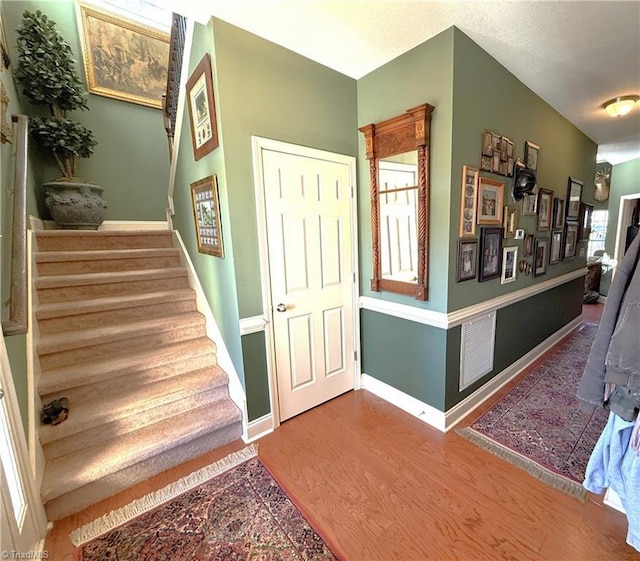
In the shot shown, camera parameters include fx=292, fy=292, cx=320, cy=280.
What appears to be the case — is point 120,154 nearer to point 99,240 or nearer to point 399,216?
point 99,240

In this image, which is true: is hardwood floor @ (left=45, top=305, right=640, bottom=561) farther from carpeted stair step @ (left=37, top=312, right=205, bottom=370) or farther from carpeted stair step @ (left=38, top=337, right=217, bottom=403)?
carpeted stair step @ (left=37, top=312, right=205, bottom=370)

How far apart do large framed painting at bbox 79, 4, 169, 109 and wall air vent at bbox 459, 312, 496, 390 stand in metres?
4.30

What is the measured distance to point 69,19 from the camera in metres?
3.11

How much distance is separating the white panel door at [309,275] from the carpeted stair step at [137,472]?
0.46 meters

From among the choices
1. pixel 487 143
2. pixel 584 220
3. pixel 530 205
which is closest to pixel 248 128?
pixel 487 143

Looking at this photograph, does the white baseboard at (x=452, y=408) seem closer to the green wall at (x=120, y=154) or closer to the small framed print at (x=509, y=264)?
the small framed print at (x=509, y=264)

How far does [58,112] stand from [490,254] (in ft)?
13.5

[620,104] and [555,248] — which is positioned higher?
[620,104]

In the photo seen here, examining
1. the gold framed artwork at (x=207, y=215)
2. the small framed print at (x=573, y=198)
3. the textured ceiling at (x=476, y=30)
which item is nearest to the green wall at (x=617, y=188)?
the small framed print at (x=573, y=198)

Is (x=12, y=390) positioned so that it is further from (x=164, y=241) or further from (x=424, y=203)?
(x=424, y=203)

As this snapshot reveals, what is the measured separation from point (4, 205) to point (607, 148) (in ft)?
22.3

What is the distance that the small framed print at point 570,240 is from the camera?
353 cm

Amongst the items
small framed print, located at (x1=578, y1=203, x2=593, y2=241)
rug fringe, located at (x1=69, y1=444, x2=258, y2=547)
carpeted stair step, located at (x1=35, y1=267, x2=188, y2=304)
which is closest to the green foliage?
carpeted stair step, located at (x1=35, y1=267, x2=188, y2=304)

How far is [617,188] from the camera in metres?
5.11
